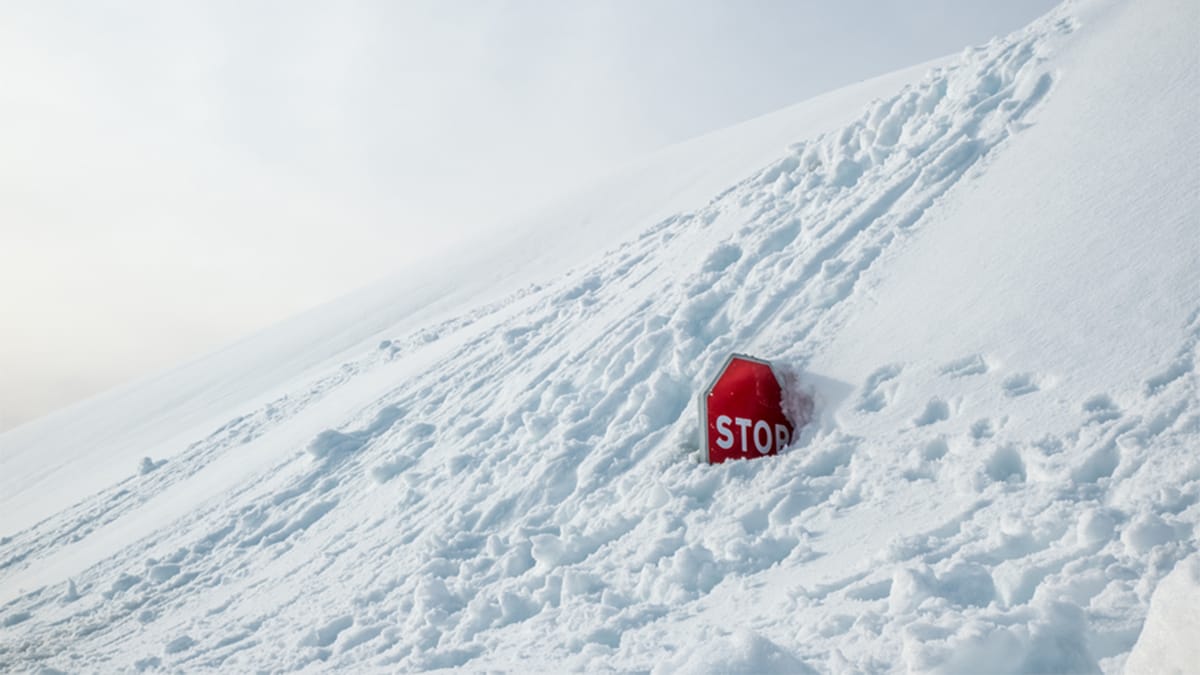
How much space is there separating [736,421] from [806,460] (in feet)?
1.99

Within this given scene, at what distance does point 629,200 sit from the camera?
21.6 metres

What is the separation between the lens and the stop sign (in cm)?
600

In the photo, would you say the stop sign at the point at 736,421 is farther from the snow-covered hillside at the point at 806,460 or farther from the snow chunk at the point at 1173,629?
the snow chunk at the point at 1173,629

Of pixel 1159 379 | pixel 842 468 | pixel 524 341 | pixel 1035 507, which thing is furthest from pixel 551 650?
pixel 524 341

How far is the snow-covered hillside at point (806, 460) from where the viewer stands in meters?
4.12

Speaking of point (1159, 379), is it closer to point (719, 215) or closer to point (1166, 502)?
point (1166, 502)

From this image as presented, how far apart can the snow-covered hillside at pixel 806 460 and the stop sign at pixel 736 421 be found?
0.18 metres

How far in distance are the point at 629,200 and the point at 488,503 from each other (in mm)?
15389

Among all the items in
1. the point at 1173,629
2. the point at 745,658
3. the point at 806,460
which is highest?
the point at 806,460

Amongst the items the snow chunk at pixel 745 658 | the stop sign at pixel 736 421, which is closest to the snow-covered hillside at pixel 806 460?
the snow chunk at pixel 745 658

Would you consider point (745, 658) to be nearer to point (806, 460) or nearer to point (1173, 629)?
point (1173, 629)

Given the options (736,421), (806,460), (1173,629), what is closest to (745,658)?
(1173,629)

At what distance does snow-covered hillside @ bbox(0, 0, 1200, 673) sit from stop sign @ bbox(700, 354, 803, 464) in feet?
0.58

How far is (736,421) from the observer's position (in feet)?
19.8
